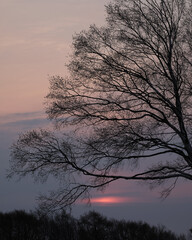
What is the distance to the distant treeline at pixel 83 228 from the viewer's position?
29141 millimetres

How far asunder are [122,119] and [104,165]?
1747 mm

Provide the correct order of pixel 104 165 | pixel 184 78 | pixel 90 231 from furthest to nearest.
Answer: pixel 90 231 < pixel 184 78 < pixel 104 165

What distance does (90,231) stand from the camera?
30625 mm

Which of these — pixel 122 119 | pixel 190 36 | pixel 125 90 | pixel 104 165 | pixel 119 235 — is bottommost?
pixel 119 235

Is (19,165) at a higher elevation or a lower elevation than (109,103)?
lower

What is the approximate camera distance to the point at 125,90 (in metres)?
15.9

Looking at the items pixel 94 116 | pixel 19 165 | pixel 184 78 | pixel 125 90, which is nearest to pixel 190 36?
pixel 184 78

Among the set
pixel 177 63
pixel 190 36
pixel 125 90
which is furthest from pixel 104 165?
pixel 190 36

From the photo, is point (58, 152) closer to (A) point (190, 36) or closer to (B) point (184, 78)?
(B) point (184, 78)

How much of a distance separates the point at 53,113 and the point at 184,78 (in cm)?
528

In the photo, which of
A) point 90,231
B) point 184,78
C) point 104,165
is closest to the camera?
point 104,165

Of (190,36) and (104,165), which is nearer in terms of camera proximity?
(104,165)

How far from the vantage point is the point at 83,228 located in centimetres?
3095

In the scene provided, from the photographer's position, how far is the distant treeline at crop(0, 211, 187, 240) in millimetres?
29141
